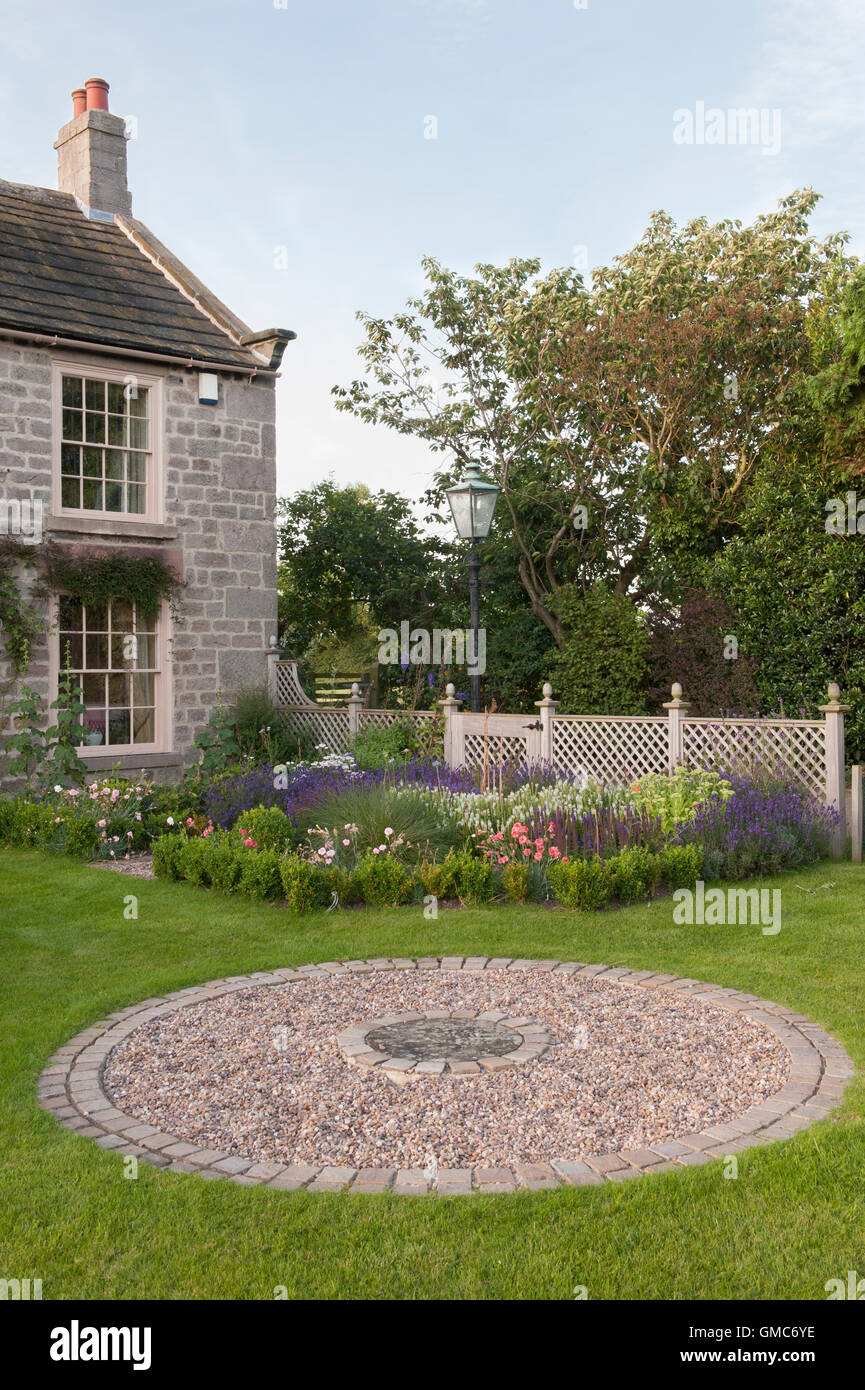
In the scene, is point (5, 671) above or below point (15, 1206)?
above

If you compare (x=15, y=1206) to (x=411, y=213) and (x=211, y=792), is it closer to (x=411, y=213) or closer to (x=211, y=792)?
(x=211, y=792)

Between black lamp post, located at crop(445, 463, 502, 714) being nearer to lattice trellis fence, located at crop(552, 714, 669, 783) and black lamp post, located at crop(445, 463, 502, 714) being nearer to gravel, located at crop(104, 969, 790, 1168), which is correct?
lattice trellis fence, located at crop(552, 714, 669, 783)

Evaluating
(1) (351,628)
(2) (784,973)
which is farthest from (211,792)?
(1) (351,628)

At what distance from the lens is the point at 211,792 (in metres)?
11.2

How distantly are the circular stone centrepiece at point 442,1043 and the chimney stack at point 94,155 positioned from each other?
14112 millimetres

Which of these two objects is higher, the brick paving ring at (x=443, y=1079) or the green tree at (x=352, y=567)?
the green tree at (x=352, y=567)

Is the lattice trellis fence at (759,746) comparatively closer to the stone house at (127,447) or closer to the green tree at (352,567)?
the stone house at (127,447)

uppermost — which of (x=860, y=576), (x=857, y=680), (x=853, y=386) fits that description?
(x=853, y=386)

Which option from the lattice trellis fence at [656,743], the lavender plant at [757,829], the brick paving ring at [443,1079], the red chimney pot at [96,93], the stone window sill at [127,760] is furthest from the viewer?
the red chimney pot at [96,93]

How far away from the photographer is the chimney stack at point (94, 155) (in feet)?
50.2

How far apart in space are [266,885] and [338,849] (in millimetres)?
783

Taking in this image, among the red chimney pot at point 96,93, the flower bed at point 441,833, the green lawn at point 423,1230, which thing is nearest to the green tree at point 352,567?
the red chimney pot at point 96,93

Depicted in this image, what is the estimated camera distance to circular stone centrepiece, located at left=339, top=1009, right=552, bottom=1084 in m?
4.82

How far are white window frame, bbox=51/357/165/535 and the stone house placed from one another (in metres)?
0.02
